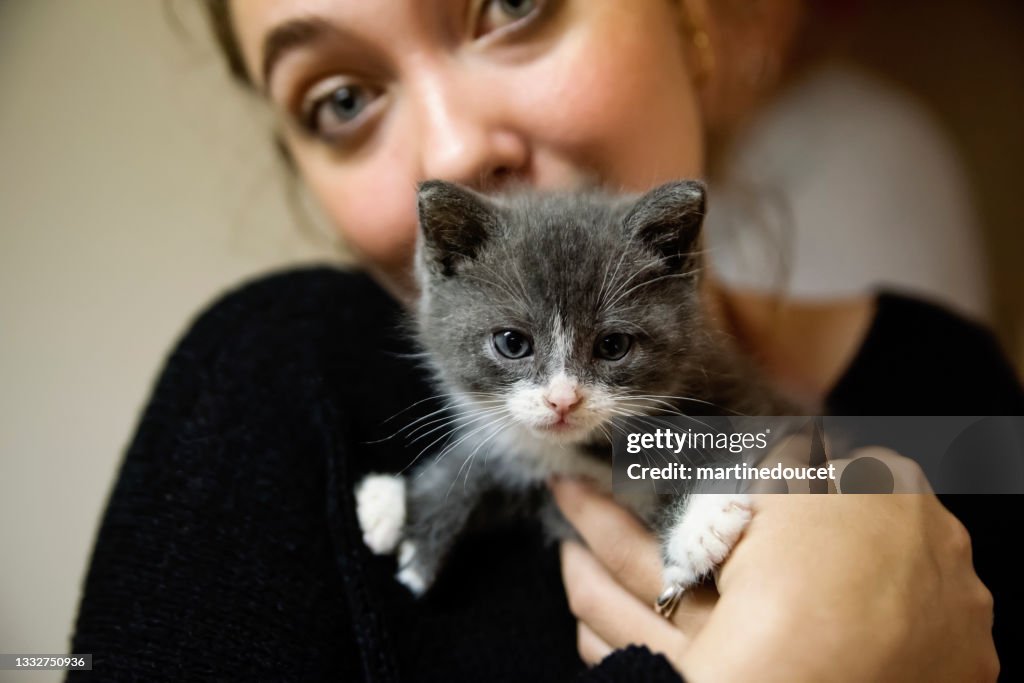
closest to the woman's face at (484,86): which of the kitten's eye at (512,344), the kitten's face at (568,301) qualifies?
the kitten's face at (568,301)

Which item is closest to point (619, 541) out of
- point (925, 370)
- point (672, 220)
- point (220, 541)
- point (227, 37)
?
point (672, 220)

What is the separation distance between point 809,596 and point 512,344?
546mm

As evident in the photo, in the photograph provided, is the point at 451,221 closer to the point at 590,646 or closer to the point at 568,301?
the point at 568,301

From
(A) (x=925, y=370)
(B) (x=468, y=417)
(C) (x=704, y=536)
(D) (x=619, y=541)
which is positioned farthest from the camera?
(A) (x=925, y=370)

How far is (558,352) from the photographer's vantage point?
104 centimetres

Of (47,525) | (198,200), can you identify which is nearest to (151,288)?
(198,200)

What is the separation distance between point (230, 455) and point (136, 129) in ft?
4.61

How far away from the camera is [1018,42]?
126 inches

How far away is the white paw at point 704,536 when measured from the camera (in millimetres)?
989

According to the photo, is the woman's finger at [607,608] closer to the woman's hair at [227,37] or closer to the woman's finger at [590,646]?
the woman's finger at [590,646]

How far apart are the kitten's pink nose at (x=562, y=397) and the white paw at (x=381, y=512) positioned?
0.36 m

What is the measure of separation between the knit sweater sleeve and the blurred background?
761 millimetres

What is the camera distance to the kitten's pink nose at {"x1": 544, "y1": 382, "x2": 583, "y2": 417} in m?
1.00

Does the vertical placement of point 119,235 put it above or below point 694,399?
above
